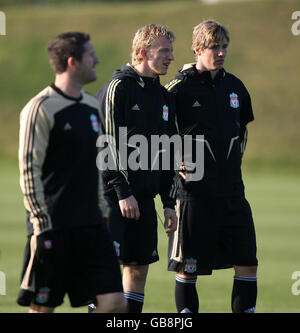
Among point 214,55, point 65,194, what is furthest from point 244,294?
point 65,194

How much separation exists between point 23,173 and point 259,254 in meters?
9.81

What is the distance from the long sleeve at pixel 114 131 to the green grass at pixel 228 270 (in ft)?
9.34

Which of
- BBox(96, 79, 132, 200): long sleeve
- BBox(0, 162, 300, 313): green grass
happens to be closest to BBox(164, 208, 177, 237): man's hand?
BBox(96, 79, 132, 200): long sleeve

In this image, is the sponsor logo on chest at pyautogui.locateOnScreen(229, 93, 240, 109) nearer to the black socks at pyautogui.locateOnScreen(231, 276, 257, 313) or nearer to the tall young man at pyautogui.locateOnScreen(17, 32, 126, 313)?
the black socks at pyautogui.locateOnScreen(231, 276, 257, 313)

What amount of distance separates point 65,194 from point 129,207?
1.35m

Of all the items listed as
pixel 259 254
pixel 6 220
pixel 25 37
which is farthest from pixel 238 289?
pixel 25 37

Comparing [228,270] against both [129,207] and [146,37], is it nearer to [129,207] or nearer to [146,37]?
[129,207]

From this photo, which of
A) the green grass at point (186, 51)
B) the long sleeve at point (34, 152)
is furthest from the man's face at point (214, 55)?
the green grass at point (186, 51)

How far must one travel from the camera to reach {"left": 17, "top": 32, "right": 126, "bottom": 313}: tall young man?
20.9 feet

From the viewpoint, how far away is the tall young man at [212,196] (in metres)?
8.45

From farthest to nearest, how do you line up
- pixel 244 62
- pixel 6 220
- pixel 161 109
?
pixel 244 62
pixel 6 220
pixel 161 109

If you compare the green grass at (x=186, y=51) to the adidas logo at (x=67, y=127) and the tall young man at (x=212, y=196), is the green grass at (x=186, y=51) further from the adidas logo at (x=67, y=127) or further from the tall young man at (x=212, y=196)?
the adidas logo at (x=67, y=127)
